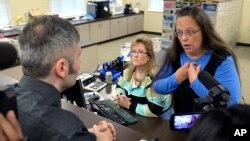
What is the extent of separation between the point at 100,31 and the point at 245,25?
359 cm

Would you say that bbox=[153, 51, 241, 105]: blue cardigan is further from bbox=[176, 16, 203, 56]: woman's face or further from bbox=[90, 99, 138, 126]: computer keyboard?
bbox=[90, 99, 138, 126]: computer keyboard

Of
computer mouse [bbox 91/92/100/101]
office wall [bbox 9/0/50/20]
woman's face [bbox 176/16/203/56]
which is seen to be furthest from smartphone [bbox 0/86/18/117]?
office wall [bbox 9/0/50/20]

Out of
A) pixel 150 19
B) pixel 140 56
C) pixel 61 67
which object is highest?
pixel 61 67

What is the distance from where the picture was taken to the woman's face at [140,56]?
209 centimetres

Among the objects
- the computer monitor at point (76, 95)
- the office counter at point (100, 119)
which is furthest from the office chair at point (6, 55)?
the computer monitor at point (76, 95)

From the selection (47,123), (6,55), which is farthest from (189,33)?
(6,55)

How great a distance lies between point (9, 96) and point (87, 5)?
6.40 metres

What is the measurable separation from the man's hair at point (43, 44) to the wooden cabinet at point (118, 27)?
6024 mm

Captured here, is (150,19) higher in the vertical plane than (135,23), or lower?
higher

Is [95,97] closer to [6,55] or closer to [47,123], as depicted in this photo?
[47,123]

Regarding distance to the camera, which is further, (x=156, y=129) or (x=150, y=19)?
(x=150, y=19)

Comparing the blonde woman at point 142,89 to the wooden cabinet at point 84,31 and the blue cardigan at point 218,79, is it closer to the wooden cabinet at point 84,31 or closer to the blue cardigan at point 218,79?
the blue cardigan at point 218,79

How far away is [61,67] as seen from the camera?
106 cm

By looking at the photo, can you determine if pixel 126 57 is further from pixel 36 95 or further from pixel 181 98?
pixel 36 95
